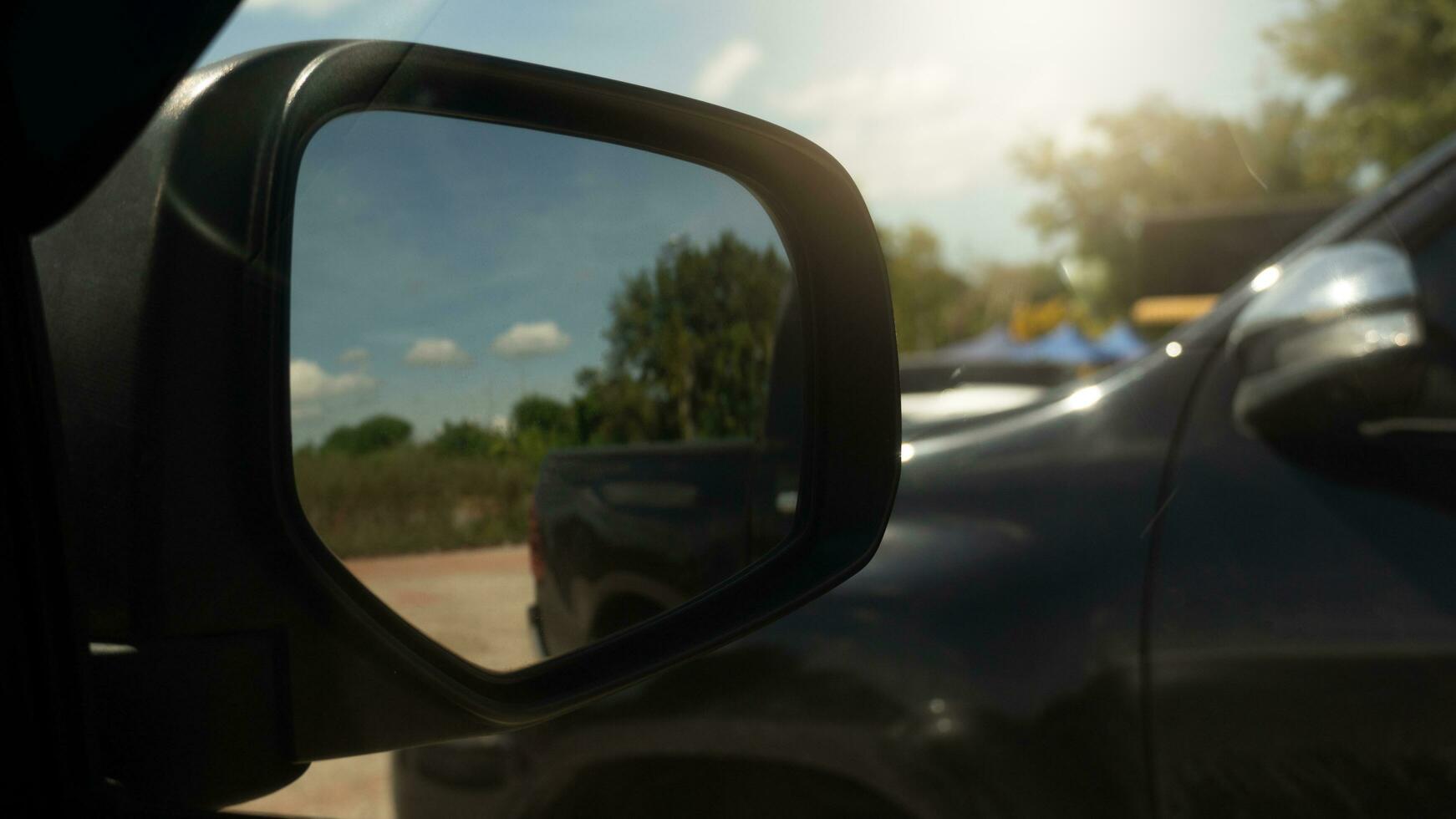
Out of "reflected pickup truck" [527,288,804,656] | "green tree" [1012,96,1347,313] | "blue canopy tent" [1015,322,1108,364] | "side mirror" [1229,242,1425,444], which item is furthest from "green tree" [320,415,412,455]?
"green tree" [1012,96,1347,313]

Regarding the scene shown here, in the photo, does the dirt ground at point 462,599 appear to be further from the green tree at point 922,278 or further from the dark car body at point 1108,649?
the green tree at point 922,278

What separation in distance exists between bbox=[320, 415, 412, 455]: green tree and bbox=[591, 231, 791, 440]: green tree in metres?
0.22

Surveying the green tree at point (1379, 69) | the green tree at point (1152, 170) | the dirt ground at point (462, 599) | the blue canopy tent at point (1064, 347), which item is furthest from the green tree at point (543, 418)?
the green tree at point (1152, 170)

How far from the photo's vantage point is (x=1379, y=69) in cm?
1988

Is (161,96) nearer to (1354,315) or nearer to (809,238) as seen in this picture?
(809,238)

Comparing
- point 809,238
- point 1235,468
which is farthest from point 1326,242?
point 809,238

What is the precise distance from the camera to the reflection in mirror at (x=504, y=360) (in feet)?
3.15

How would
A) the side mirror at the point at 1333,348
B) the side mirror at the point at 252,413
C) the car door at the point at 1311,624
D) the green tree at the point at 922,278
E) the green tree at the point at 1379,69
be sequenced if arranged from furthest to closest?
the green tree at the point at 1379,69 < the green tree at the point at 922,278 < the side mirror at the point at 1333,348 < the car door at the point at 1311,624 < the side mirror at the point at 252,413

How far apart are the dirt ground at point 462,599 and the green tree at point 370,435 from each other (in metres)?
0.09

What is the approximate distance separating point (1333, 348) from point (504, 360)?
1405mm

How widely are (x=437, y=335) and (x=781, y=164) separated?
0.38 m

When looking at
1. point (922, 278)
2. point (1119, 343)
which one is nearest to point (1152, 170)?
point (1119, 343)

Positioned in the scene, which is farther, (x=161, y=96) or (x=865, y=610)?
(x=865, y=610)

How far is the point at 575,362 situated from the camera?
1.17 meters
